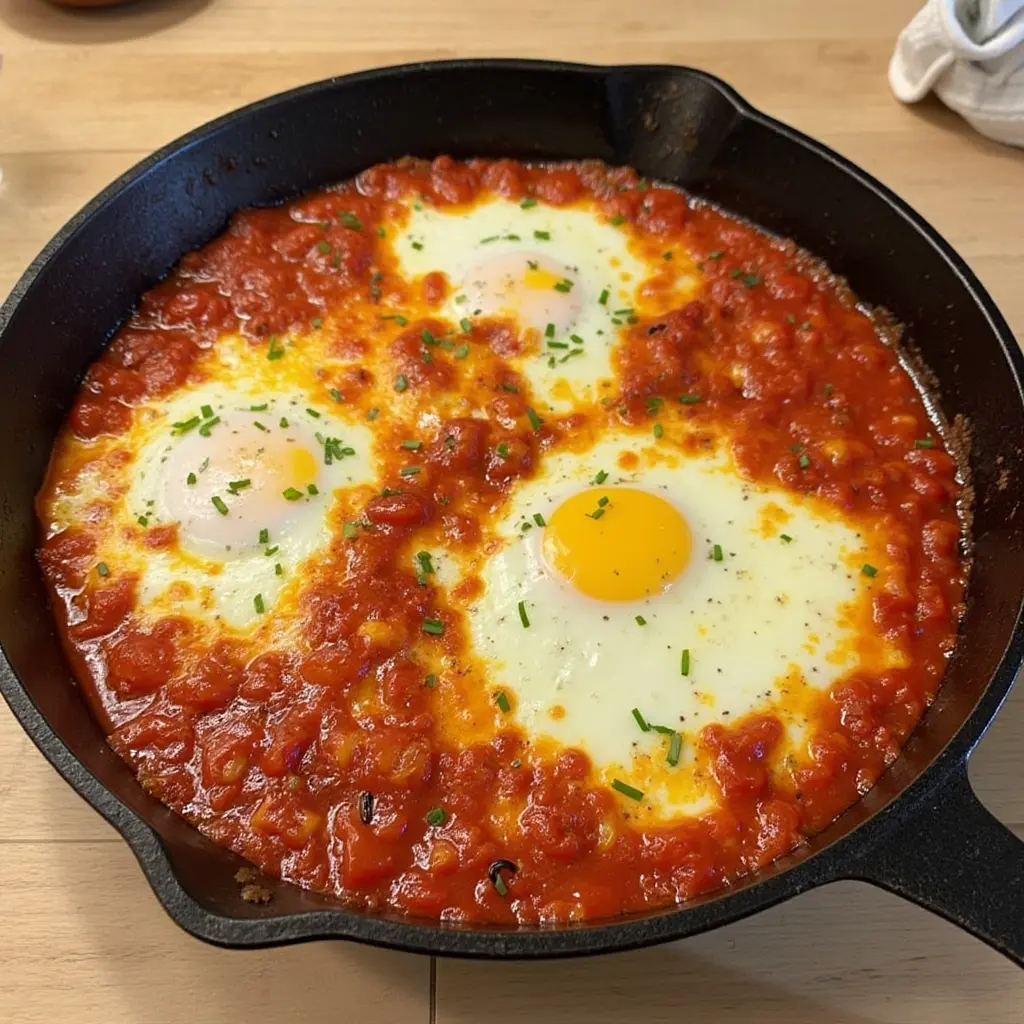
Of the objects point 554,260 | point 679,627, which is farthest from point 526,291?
point 679,627

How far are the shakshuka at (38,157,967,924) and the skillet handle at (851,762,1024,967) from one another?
0.39 metres

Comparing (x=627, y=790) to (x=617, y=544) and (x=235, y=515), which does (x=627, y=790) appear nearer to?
(x=617, y=544)

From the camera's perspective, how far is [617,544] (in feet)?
7.72

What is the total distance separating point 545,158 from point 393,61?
0.99 metres

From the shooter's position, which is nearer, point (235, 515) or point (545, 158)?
point (235, 515)

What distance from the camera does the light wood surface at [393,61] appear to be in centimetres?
193

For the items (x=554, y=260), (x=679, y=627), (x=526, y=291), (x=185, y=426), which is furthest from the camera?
(x=554, y=260)

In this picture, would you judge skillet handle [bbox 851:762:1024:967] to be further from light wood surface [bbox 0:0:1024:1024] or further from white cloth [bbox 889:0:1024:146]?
white cloth [bbox 889:0:1024:146]

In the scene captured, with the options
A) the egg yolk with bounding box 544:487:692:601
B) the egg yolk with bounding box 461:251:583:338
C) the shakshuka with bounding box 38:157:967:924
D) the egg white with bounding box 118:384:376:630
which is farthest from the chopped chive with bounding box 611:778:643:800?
the egg yolk with bounding box 461:251:583:338

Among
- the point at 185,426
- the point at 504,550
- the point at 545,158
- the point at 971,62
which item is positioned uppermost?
the point at 971,62

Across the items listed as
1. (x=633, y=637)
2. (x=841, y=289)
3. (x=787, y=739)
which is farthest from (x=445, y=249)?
(x=787, y=739)

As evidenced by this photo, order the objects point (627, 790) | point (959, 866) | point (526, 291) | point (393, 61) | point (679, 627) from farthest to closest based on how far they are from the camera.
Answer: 1. point (393, 61)
2. point (526, 291)
3. point (679, 627)
4. point (627, 790)
5. point (959, 866)

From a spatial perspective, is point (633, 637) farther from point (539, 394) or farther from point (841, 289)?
point (841, 289)

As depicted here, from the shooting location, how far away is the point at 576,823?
6.64 feet
